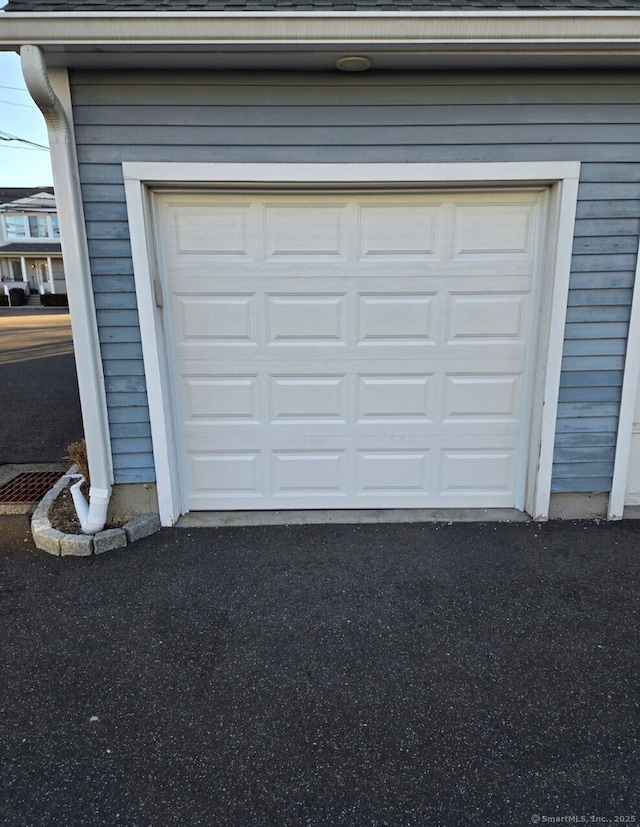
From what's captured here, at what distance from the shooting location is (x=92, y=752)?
1.82 metres

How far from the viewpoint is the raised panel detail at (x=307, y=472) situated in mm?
3572

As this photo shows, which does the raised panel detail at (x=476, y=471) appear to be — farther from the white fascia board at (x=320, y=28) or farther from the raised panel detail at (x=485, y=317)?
the white fascia board at (x=320, y=28)

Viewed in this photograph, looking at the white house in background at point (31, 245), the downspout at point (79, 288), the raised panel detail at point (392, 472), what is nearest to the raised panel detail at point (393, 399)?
the raised panel detail at point (392, 472)

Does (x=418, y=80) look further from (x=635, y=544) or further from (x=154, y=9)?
(x=635, y=544)

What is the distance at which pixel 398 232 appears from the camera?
324cm

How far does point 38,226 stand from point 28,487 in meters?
31.0

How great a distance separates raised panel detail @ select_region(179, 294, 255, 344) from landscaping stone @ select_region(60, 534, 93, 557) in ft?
4.75

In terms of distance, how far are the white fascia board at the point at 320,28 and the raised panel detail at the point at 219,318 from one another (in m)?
1.37

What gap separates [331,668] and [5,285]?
33219 millimetres

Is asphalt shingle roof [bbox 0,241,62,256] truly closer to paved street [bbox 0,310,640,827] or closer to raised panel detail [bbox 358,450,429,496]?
A: paved street [bbox 0,310,640,827]

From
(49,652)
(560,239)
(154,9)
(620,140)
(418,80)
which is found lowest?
(49,652)

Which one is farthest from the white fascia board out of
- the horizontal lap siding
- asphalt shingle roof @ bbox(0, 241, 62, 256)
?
asphalt shingle roof @ bbox(0, 241, 62, 256)

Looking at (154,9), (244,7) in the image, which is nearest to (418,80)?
(244,7)

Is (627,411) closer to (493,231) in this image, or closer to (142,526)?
(493,231)
